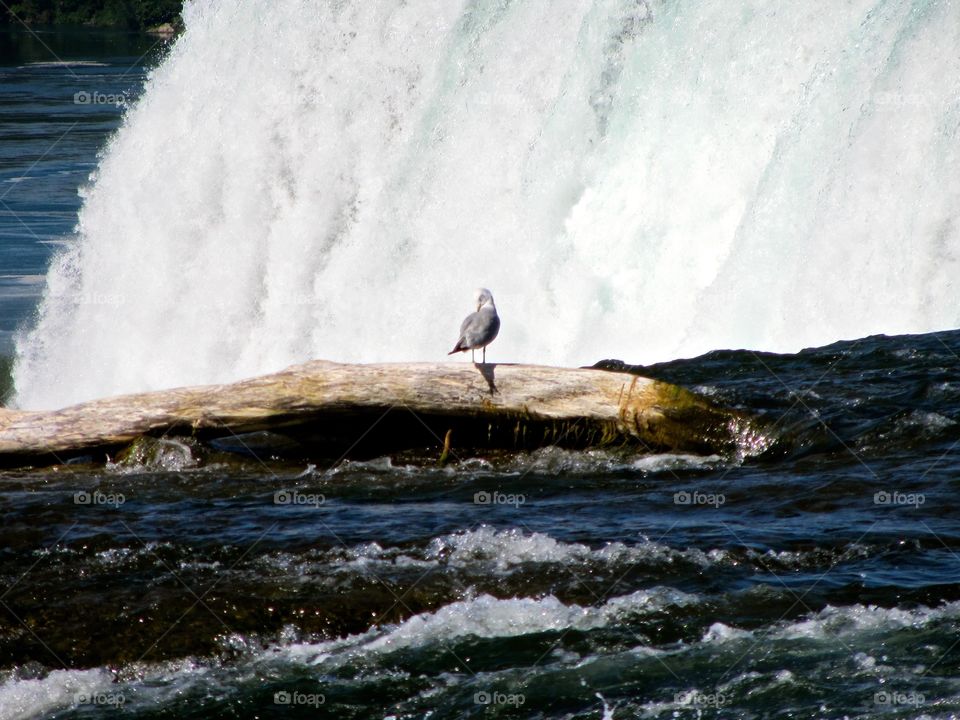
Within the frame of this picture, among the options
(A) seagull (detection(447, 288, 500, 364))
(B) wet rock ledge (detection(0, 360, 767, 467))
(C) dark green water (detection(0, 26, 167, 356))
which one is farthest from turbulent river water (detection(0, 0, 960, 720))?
(A) seagull (detection(447, 288, 500, 364))

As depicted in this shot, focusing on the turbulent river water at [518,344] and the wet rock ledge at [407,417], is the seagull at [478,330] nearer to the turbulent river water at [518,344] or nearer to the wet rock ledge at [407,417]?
the wet rock ledge at [407,417]

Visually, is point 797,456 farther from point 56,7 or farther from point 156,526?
point 56,7

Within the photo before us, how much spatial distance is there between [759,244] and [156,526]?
24.4 ft

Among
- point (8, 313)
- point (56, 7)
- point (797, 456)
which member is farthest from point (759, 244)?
point (56, 7)

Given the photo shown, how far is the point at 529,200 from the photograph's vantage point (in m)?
15.1

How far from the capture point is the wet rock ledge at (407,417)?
8781mm

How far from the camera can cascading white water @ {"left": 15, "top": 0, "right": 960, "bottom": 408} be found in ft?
40.5

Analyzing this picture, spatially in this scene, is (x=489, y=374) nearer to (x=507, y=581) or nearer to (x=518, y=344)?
(x=507, y=581)

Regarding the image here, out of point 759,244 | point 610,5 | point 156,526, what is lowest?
point 156,526

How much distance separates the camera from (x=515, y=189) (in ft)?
50.3

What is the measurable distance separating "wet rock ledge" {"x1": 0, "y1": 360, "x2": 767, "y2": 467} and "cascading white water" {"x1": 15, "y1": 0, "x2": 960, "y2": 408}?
3959mm

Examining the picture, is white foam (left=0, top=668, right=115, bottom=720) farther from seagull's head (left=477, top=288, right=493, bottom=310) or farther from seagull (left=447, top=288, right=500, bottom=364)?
seagull's head (left=477, top=288, right=493, bottom=310)

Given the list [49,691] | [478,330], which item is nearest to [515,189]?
[478,330]

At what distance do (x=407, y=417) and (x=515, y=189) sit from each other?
23.0ft
